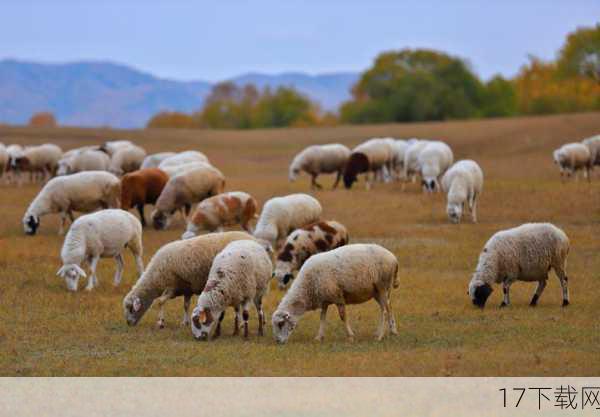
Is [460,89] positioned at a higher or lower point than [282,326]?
higher

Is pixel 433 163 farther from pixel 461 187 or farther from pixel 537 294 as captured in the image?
pixel 537 294

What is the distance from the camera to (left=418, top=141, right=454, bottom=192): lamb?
34062mm

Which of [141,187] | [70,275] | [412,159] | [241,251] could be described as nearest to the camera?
[241,251]

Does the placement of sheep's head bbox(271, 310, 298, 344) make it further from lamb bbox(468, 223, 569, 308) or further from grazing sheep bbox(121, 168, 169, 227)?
grazing sheep bbox(121, 168, 169, 227)

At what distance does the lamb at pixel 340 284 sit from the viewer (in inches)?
565

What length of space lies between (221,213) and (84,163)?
526 inches

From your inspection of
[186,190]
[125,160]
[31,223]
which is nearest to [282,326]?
[186,190]

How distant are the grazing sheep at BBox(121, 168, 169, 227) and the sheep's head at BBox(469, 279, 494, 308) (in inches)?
490

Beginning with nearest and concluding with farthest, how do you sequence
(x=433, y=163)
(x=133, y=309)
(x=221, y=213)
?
(x=133, y=309), (x=221, y=213), (x=433, y=163)

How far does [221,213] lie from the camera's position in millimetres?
24000

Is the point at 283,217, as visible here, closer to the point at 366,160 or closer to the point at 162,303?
the point at 162,303

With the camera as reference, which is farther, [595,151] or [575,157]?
[595,151]

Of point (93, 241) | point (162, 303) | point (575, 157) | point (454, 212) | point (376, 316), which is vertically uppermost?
point (575, 157)

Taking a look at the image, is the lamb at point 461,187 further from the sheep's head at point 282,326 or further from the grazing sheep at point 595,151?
the sheep's head at point 282,326
